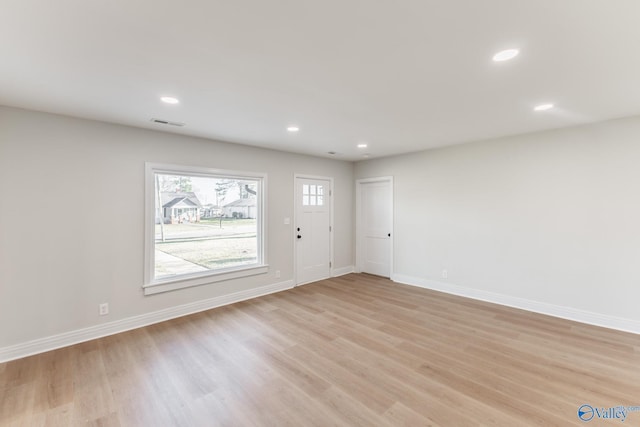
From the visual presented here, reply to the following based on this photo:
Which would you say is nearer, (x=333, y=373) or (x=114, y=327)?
(x=333, y=373)

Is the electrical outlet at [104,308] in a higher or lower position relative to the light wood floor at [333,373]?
higher

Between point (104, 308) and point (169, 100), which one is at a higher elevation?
point (169, 100)

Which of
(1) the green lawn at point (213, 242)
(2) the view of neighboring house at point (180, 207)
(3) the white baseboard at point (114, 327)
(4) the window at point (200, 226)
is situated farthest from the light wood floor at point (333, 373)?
(2) the view of neighboring house at point (180, 207)

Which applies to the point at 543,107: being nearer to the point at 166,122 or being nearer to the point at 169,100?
the point at 169,100

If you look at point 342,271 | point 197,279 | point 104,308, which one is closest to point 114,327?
point 104,308

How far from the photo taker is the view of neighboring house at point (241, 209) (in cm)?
442

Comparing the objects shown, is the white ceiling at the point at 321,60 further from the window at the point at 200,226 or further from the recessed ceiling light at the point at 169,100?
the window at the point at 200,226

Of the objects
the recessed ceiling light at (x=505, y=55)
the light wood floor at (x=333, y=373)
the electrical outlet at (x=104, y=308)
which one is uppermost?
the recessed ceiling light at (x=505, y=55)

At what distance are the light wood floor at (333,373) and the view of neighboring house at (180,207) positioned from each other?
1.40m

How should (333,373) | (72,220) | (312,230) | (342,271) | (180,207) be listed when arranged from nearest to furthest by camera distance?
(333,373)
(72,220)
(180,207)
(312,230)
(342,271)

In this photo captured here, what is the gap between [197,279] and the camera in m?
3.89

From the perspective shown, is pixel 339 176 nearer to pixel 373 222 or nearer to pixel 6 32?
pixel 373 222

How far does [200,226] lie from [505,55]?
4056 mm

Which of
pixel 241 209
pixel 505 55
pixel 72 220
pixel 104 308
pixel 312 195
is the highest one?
pixel 505 55
